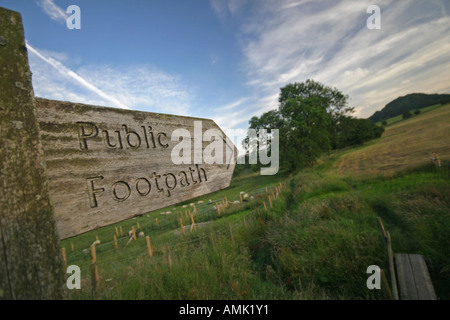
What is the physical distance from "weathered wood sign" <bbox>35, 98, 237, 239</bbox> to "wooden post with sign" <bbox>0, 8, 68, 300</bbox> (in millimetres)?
90

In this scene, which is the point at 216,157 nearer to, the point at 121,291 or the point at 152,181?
the point at 152,181


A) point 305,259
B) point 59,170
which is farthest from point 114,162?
point 305,259

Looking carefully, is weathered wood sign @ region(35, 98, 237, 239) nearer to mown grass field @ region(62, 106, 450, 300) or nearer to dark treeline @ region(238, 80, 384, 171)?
mown grass field @ region(62, 106, 450, 300)

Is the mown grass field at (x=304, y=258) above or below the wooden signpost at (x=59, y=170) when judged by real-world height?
below

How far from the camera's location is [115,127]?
3.85 feet

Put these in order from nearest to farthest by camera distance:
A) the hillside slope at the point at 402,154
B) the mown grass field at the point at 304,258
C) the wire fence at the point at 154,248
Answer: the mown grass field at the point at 304,258 < the wire fence at the point at 154,248 < the hillside slope at the point at 402,154

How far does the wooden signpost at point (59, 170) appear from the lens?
79 cm

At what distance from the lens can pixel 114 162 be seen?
3.74 feet

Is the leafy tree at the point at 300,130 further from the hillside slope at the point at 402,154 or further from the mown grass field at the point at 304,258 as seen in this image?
the mown grass field at the point at 304,258

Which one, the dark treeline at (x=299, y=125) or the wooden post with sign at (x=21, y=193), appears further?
the dark treeline at (x=299, y=125)
